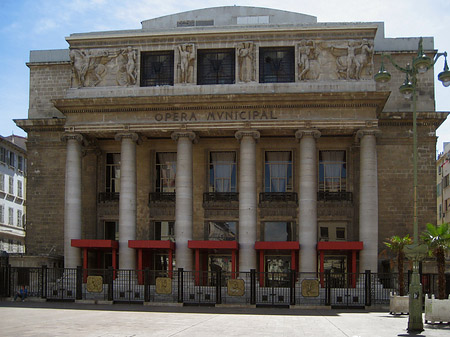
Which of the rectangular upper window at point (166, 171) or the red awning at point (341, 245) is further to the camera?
the rectangular upper window at point (166, 171)

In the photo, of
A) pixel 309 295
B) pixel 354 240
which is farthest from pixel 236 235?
pixel 309 295

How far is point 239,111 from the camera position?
40594 mm

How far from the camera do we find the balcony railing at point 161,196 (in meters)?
44.7

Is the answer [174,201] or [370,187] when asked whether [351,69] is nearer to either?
[370,187]

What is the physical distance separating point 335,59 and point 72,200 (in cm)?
1911

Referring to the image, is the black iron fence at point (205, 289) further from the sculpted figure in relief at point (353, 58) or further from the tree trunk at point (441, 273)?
the sculpted figure in relief at point (353, 58)

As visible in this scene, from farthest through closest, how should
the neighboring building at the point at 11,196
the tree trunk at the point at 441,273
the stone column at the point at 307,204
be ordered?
1. the neighboring building at the point at 11,196
2. the stone column at the point at 307,204
3. the tree trunk at the point at 441,273

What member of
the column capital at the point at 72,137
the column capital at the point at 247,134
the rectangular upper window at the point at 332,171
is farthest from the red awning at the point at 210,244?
the column capital at the point at 72,137

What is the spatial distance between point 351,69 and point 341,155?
647 cm

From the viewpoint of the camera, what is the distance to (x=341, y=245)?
Answer: 39031 millimetres

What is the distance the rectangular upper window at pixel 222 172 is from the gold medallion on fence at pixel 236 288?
39.5ft

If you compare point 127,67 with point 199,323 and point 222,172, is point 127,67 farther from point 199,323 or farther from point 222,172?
point 199,323

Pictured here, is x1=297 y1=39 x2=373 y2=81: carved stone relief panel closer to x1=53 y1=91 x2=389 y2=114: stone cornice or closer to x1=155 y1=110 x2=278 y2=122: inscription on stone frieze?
x1=53 y1=91 x2=389 y2=114: stone cornice

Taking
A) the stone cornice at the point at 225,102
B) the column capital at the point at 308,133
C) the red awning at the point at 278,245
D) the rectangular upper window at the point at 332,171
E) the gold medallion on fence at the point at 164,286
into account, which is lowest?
the gold medallion on fence at the point at 164,286
